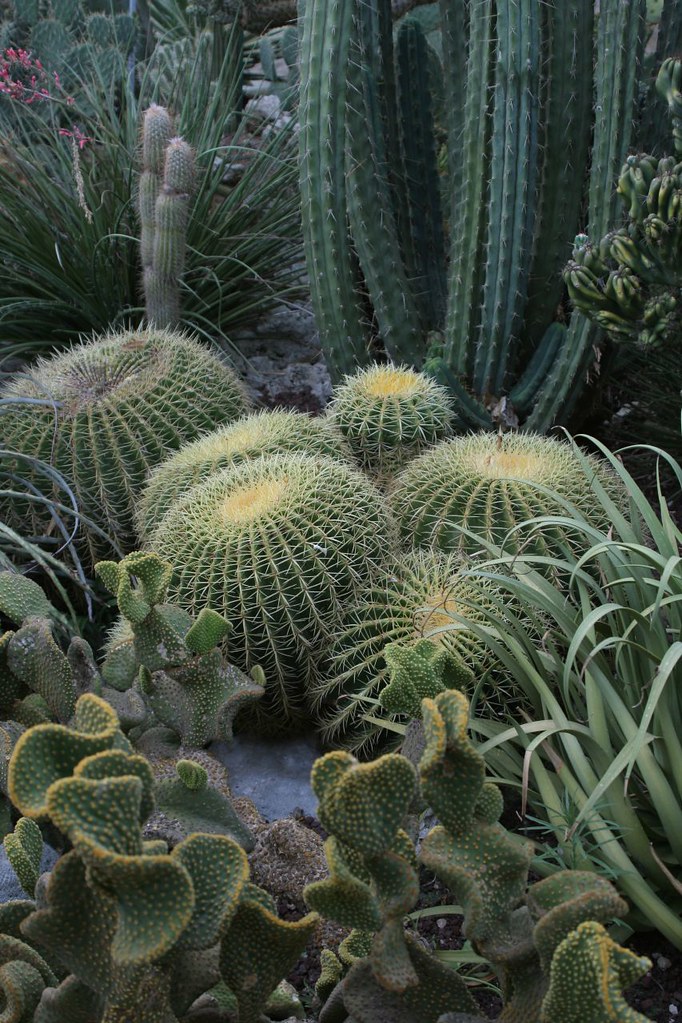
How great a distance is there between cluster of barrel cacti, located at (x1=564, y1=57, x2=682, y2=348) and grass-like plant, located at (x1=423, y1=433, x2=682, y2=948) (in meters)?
0.76

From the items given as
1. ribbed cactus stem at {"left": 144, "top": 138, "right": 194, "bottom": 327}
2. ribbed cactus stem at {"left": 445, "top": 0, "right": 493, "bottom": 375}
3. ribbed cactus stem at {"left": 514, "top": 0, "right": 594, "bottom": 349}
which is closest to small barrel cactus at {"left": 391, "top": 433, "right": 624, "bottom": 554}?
ribbed cactus stem at {"left": 445, "top": 0, "right": 493, "bottom": 375}

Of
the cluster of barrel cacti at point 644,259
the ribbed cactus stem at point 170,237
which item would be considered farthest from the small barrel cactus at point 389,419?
the ribbed cactus stem at point 170,237

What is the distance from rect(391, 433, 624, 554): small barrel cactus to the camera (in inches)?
94.5

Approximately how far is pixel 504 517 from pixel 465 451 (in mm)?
251

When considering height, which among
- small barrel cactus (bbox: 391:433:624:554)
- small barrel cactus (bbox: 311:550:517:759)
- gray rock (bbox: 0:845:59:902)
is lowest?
gray rock (bbox: 0:845:59:902)

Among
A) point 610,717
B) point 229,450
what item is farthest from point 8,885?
point 229,450

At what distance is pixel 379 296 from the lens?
11.6 feet

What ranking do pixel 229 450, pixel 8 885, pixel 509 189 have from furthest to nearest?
1. pixel 509 189
2. pixel 229 450
3. pixel 8 885

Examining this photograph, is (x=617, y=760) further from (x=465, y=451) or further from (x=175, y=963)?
(x=465, y=451)

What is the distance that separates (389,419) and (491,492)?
49cm

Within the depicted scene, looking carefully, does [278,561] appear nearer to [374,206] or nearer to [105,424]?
[105,424]

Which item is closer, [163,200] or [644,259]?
[644,259]

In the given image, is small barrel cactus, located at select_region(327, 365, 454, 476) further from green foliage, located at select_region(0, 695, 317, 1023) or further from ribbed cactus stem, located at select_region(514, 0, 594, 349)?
green foliage, located at select_region(0, 695, 317, 1023)

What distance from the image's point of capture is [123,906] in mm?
1031
